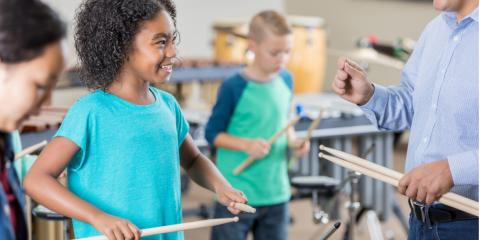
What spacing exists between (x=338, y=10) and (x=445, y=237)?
6849 millimetres

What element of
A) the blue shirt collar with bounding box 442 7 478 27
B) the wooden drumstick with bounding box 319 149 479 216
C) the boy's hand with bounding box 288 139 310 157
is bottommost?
the boy's hand with bounding box 288 139 310 157

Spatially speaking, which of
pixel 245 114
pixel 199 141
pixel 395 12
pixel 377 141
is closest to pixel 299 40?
pixel 395 12

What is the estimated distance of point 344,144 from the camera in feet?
17.2

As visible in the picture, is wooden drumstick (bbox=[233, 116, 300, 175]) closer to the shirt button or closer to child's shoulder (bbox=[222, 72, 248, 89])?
child's shoulder (bbox=[222, 72, 248, 89])

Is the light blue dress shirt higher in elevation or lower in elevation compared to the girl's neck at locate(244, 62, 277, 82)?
higher

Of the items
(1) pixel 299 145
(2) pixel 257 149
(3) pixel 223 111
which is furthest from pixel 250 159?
(1) pixel 299 145

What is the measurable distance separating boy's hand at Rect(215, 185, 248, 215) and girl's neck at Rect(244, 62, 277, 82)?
1241 mm

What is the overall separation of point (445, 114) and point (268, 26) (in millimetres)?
1649

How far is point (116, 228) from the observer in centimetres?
219

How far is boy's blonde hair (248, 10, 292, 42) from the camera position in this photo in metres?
3.87

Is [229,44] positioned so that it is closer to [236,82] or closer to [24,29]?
[236,82]

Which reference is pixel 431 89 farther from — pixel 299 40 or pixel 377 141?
pixel 299 40

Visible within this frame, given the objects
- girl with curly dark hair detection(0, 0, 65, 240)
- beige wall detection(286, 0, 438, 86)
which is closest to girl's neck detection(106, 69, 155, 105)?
girl with curly dark hair detection(0, 0, 65, 240)

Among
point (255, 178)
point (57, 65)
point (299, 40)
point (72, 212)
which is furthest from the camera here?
point (299, 40)
